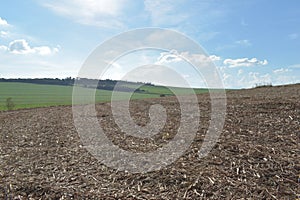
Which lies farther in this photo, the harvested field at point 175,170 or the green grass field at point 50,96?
the green grass field at point 50,96

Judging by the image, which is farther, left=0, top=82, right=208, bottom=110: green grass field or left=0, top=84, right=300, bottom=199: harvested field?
left=0, top=82, right=208, bottom=110: green grass field

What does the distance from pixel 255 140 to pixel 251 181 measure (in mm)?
1725

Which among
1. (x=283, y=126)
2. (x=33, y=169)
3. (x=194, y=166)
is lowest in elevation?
(x=33, y=169)

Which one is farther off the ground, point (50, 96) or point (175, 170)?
point (175, 170)

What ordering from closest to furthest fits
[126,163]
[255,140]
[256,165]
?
[256,165], [126,163], [255,140]

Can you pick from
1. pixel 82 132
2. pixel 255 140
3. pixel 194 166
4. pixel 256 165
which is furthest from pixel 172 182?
pixel 82 132

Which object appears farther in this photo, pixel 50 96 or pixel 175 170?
pixel 50 96

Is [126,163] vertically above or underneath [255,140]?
underneath

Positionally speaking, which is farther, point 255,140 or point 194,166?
point 255,140

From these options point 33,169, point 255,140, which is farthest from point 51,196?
point 255,140

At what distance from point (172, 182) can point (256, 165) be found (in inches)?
49.1

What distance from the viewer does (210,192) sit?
9.71 feet

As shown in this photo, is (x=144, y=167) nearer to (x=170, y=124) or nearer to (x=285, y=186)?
(x=285, y=186)

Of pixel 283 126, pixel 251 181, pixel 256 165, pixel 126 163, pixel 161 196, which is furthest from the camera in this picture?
pixel 283 126
